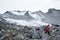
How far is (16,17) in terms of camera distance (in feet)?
136

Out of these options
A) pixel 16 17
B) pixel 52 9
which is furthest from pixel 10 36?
pixel 52 9

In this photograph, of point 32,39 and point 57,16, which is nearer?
point 32,39

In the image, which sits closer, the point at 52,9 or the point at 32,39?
the point at 32,39

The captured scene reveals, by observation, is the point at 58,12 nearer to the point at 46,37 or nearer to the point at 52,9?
the point at 52,9

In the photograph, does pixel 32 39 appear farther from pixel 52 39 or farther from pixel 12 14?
pixel 12 14

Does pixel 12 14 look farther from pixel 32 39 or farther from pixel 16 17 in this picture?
pixel 32 39

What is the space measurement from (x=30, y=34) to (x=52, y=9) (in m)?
26.9

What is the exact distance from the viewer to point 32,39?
2372 cm

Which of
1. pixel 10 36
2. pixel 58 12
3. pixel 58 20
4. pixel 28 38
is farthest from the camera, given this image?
pixel 58 12

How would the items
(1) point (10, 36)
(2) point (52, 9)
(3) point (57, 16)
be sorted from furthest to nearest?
(2) point (52, 9), (3) point (57, 16), (1) point (10, 36)

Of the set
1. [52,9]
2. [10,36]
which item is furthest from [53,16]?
Answer: [10,36]

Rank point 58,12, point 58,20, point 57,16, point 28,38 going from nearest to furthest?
point 28,38 < point 58,20 < point 57,16 < point 58,12

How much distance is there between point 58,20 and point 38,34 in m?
16.1

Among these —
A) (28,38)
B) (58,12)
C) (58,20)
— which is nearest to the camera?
(28,38)
